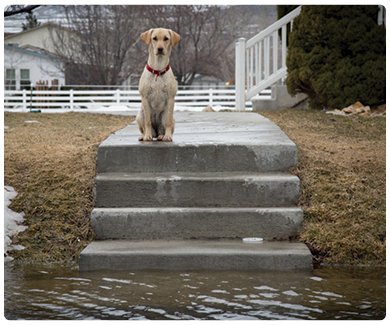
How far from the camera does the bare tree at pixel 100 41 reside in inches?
1348

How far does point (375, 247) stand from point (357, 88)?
5953 mm

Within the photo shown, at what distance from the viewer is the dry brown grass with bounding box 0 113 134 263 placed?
16.0ft

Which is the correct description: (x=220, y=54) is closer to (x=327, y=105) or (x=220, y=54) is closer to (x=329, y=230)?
(x=327, y=105)

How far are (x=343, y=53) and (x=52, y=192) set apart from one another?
6.95 meters

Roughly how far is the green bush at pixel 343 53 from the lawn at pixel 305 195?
315 centimetres

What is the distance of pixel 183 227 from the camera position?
16.4ft

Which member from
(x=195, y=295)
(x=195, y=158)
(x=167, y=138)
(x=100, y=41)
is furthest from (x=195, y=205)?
(x=100, y=41)

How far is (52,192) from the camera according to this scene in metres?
5.41

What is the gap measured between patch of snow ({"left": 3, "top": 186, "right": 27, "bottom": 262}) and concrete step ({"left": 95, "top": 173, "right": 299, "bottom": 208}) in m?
0.75

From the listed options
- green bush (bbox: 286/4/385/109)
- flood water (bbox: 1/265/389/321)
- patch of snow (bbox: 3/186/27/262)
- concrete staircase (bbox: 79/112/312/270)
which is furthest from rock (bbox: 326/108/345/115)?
patch of snow (bbox: 3/186/27/262)

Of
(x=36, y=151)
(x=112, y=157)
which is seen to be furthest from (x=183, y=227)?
(x=36, y=151)

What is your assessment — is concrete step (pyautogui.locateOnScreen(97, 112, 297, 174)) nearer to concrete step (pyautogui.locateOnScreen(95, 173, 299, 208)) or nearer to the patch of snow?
concrete step (pyautogui.locateOnScreen(95, 173, 299, 208))

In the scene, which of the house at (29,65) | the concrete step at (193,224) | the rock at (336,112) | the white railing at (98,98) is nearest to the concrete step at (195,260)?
the concrete step at (193,224)
